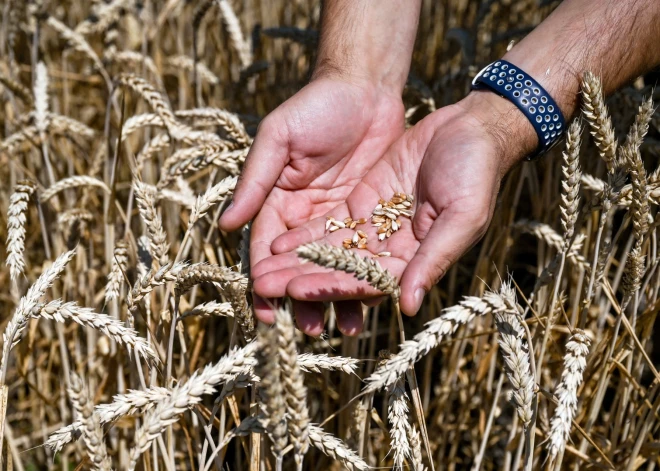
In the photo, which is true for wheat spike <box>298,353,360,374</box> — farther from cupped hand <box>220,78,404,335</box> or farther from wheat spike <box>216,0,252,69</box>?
wheat spike <box>216,0,252,69</box>

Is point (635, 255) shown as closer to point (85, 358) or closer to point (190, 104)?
point (85, 358)

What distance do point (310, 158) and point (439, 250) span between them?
66 centimetres

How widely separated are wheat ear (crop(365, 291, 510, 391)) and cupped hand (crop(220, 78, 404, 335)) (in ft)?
1.44

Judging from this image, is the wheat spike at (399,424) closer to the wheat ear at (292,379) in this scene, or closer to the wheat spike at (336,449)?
the wheat spike at (336,449)

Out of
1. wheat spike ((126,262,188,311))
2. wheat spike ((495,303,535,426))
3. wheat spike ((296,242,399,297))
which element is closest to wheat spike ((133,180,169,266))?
wheat spike ((126,262,188,311))

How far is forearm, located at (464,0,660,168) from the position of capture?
178 centimetres

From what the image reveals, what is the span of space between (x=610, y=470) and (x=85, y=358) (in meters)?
1.89

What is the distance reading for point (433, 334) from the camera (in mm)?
1191

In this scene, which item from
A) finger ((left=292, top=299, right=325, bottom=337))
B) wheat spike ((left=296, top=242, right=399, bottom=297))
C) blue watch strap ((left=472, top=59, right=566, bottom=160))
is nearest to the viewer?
wheat spike ((left=296, top=242, right=399, bottom=297))

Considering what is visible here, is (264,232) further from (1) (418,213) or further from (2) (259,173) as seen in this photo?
(1) (418,213)

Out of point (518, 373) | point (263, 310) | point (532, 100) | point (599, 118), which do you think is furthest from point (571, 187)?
point (263, 310)

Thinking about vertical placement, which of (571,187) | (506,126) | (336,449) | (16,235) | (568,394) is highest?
(506,126)

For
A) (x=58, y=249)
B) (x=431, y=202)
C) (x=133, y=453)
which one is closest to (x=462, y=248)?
(x=431, y=202)

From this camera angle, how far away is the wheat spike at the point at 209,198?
155 centimetres
